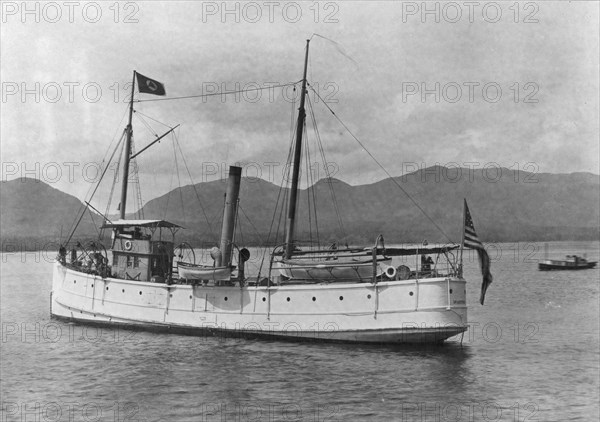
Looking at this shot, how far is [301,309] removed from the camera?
24.3m

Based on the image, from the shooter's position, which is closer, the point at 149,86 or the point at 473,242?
the point at 473,242

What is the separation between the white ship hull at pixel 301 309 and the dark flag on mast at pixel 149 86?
386 inches

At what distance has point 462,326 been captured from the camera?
2281cm

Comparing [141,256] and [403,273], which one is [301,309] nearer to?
[403,273]

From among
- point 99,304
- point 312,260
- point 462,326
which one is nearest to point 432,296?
A: point 462,326

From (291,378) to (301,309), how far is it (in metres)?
5.04

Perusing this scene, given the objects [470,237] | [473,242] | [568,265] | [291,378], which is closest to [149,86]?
[291,378]

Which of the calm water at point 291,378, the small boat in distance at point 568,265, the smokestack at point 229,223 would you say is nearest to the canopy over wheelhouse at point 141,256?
the smokestack at point 229,223

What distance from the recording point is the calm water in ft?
53.6

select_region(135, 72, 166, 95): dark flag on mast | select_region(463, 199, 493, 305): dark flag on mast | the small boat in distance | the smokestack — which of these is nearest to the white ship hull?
select_region(463, 199, 493, 305): dark flag on mast

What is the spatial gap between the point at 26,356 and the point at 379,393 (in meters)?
15.0

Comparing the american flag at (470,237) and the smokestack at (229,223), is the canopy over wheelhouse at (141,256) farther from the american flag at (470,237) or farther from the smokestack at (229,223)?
the american flag at (470,237)

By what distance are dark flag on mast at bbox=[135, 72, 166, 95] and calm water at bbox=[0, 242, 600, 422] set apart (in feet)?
40.3

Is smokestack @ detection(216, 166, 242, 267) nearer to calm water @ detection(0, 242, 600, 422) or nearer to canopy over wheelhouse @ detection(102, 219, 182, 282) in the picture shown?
canopy over wheelhouse @ detection(102, 219, 182, 282)
